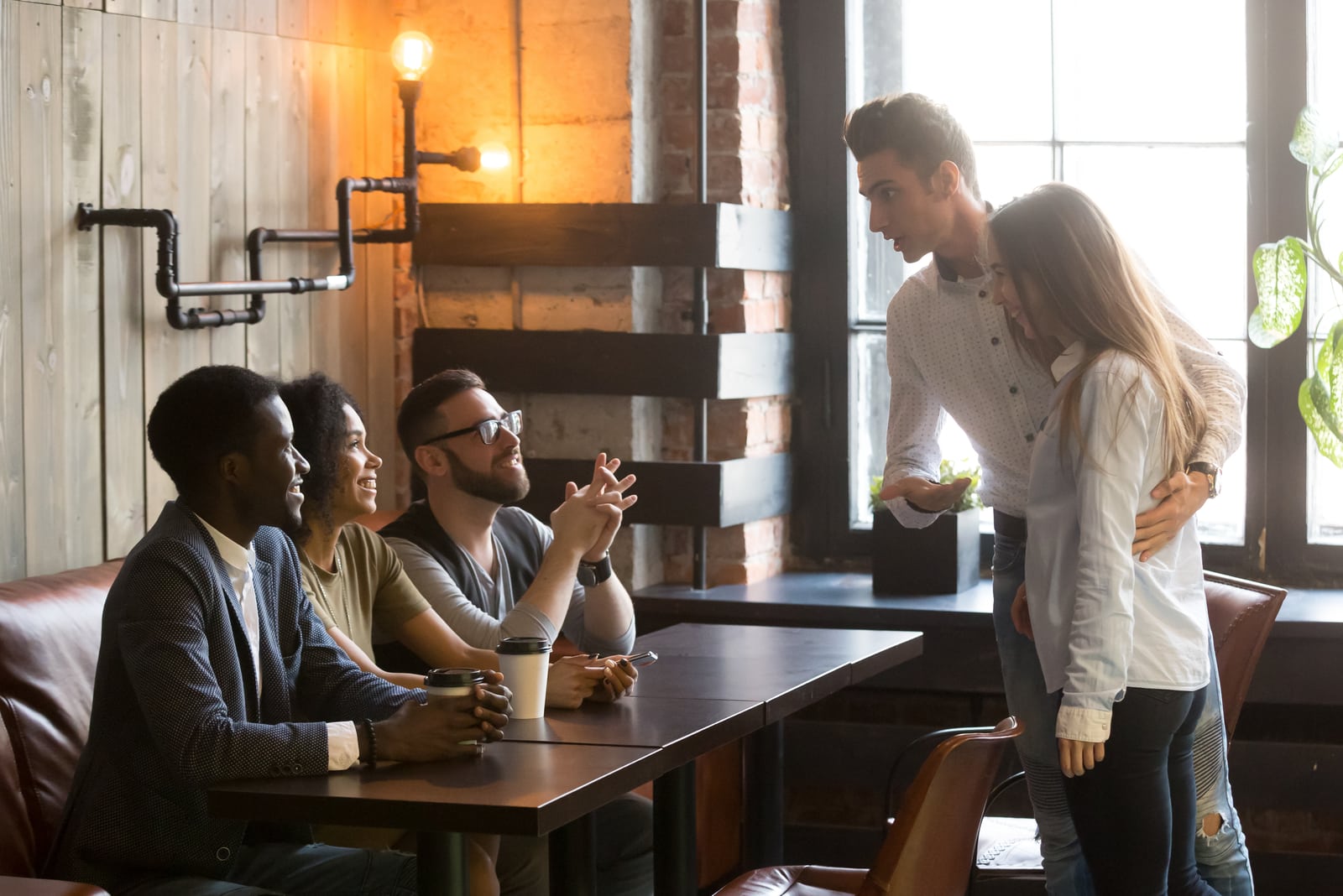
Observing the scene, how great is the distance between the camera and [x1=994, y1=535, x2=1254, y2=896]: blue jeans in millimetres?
2330

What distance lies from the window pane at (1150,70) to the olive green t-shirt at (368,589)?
2072 millimetres

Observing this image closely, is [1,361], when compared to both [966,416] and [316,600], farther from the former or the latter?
[966,416]

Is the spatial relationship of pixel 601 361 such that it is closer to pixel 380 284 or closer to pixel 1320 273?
pixel 380 284

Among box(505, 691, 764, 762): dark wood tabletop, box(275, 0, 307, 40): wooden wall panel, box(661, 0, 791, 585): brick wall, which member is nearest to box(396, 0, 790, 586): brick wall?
box(661, 0, 791, 585): brick wall

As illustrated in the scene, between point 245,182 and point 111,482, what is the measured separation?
2.36ft

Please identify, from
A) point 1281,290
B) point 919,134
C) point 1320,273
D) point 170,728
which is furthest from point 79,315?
point 1320,273

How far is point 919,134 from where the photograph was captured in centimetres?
257

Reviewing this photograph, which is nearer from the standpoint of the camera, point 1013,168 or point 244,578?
point 244,578

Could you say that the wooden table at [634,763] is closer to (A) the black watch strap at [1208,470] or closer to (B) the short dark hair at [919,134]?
(A) the black watch strap at [1208,470]

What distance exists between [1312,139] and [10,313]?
260 centimetres

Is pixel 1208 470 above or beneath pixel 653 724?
above

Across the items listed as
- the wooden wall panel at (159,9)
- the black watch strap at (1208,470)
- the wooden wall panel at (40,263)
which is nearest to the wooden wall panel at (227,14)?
the wooden wall panel at (159,9)

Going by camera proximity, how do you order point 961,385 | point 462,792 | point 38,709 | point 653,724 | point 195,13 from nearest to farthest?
point 462,792
point 653,724
point 38,709
point 961,385
point 195,13

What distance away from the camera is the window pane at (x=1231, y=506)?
12.7 ft
